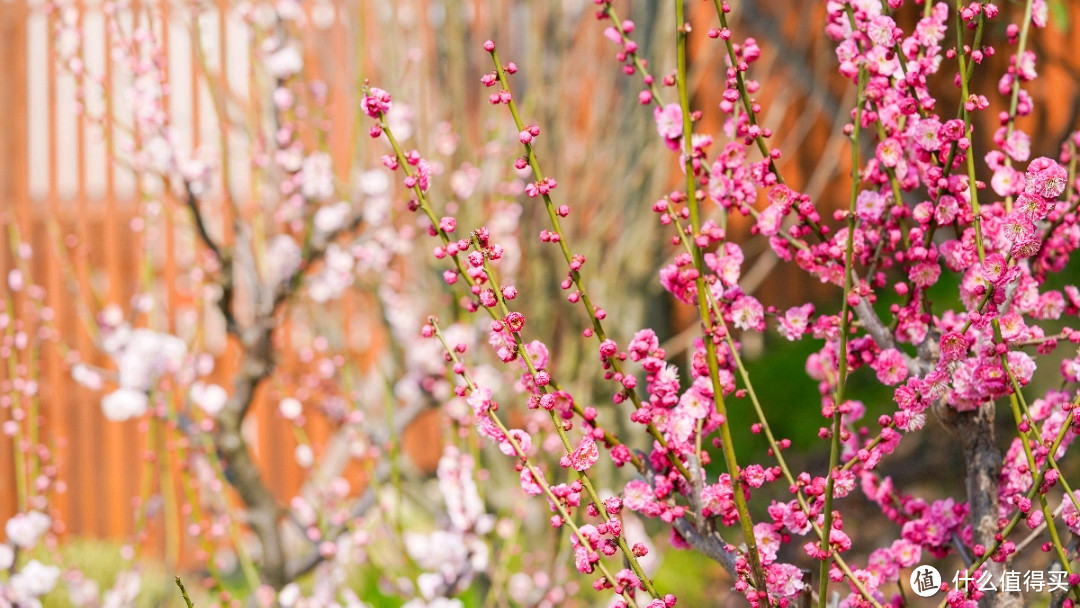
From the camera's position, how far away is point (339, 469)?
3.49 m

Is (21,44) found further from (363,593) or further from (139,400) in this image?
(139,400)

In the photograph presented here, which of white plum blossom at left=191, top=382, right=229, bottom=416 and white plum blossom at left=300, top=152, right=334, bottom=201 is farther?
white plum blossom at left=300, top=152, right=334, bottom=201

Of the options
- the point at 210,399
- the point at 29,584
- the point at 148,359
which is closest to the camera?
the point at 29,584

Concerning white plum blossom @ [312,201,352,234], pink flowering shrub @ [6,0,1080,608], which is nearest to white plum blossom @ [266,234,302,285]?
white plum blossom @ [312,201,352,234]

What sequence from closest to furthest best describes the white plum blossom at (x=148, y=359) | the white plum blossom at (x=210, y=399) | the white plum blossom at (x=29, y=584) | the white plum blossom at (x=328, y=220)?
1. the white plum blossom at (x=29, y=584)
2. the white plum blossom at (x=148, y=359)
3. the white plum blossom at (x=210, y=399)
4. the white plum blossom at (x=328, y=220)

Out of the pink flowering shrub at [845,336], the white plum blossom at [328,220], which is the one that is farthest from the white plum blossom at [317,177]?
the pink flowering shrub at [845,336]

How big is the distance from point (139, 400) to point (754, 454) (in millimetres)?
2714

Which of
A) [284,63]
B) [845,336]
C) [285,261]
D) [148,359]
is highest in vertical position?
[284,63]

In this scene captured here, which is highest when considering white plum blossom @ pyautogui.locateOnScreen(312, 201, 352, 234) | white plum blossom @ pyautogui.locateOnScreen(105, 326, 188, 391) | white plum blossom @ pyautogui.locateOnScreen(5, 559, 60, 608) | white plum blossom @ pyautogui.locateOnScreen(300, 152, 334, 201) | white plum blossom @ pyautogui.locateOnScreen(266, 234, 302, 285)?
white plum blossom @ pyautogui.locateOnScreen(300, 152, 334, 201)

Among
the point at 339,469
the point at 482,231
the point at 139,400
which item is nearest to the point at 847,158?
the point at 339,469

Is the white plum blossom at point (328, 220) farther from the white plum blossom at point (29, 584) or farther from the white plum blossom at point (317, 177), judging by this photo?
the white plum blossom at point (29, 584)

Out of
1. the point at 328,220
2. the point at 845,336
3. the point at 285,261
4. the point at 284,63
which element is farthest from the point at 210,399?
the point at 845,336

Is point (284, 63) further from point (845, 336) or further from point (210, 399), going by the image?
point (845, 336)

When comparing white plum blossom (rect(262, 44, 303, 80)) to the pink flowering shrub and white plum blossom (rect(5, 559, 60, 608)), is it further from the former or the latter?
white plum blossom (rect(5, 559, 60, 608))
